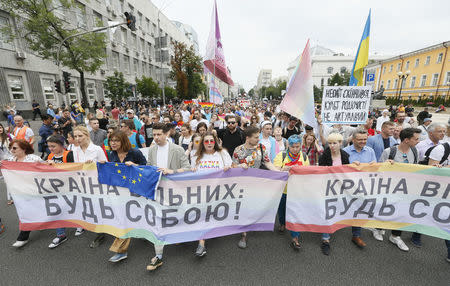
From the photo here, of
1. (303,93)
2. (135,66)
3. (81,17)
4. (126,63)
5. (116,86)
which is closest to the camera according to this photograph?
(303,93)

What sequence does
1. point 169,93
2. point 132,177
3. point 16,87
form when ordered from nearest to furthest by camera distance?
point 132,177 → point 16,87 → point 169,93

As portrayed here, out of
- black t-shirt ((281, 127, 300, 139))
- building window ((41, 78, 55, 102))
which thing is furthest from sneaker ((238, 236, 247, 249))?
building window ((41, 78, 55, 102))

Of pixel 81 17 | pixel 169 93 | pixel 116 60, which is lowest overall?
pixel 169 93

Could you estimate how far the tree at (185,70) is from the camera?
96.5 feet

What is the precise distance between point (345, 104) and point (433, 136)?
1572 mm

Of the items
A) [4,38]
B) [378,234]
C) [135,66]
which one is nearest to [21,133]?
[378,234]

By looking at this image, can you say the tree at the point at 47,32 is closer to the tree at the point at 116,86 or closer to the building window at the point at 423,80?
the tree at the point at 116,86

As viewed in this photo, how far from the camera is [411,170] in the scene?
9.12 feet

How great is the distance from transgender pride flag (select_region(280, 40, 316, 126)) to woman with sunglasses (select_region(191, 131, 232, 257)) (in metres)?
1.44

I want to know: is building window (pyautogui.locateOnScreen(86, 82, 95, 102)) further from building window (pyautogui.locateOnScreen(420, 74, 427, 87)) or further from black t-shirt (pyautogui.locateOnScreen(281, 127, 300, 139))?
building window (pyautogui.locateOnScreen(420, 74, 427, 87))

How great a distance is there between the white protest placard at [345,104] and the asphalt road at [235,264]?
2427 mm

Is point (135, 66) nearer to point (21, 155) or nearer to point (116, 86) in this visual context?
point (116, 86)

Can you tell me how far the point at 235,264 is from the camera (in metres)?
2.75

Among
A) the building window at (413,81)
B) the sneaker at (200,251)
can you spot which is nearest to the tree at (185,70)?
the sneaker at (200,251)
